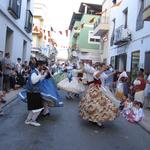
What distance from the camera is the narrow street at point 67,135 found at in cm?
741

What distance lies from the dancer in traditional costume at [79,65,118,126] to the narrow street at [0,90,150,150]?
0.27 m

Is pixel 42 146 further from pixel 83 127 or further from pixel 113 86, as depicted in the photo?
pixel 113 86

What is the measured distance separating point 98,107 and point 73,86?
6431 millimetres

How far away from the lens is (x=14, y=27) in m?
20.8

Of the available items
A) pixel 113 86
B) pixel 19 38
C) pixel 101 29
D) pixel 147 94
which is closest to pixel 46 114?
pixel 147 94

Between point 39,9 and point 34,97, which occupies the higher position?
point 39,9

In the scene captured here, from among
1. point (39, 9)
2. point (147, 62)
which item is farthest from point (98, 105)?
point (39, 9)

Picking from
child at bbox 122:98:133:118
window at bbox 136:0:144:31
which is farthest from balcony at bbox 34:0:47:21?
child at bbox 122:98:133:118

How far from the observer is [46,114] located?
11.0m

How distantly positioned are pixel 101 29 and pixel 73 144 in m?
25.6

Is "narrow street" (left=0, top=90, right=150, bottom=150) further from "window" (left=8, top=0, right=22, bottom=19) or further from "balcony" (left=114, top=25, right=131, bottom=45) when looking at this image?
"balcony" (left=114, top=25, right=131, bottom=45)

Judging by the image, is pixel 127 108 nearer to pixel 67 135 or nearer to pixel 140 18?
pixel 67 135

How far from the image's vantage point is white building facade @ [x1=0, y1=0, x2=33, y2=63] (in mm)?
17672

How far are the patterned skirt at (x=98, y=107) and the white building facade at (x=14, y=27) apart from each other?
8.28 meters
